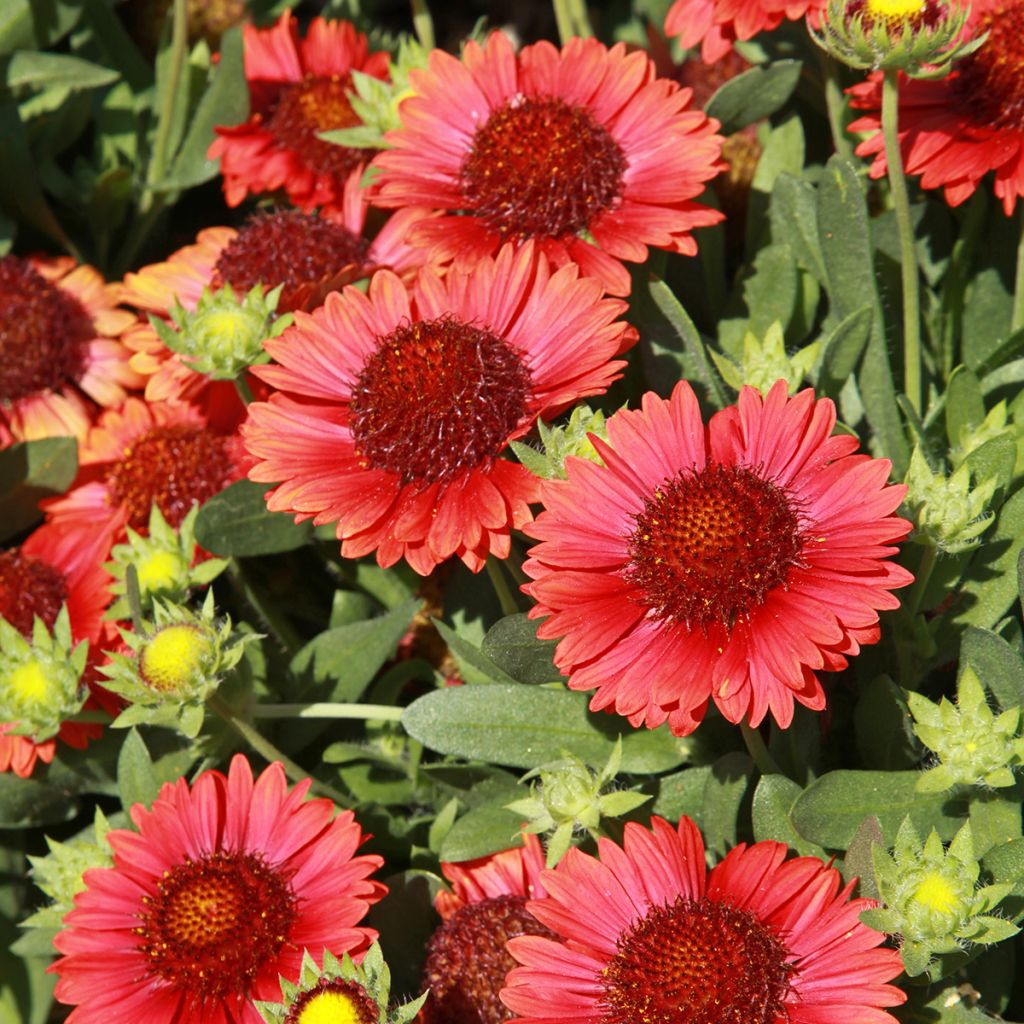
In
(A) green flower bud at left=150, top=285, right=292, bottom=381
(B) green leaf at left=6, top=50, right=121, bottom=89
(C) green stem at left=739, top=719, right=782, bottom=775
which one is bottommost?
(C) green stem at left=739, top=719, right=782, bottom=775

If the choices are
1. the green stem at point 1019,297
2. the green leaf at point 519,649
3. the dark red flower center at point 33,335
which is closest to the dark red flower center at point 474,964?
the green leaf at point 519,649

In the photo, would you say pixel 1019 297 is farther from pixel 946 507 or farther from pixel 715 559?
pixel 715 559

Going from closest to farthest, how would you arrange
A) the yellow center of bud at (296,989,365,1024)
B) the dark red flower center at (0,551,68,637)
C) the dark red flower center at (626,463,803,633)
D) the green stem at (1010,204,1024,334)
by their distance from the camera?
the yellow center of bud at (296,989,365,1024), the dark red flower center at (626,463,803,633), the green stem at (1010,204,1024,334), the dark red flower center at (0,551,68,637)

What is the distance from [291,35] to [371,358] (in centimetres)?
122

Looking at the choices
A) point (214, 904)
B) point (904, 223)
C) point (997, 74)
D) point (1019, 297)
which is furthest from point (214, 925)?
point (997, 74)

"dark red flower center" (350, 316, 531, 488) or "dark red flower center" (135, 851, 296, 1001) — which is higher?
"dark red flower center" (350, 316, 531, 488)

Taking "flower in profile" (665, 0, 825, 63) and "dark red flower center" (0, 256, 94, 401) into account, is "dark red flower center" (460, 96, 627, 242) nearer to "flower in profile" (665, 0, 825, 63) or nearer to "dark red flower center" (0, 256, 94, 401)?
"flower in profile" (665, 0, 825, 63)

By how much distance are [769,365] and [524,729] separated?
0.62 meters

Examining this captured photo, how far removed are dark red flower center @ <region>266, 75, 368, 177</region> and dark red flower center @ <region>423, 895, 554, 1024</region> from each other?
4.82 ft

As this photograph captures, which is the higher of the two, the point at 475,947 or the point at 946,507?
the point at 946,507

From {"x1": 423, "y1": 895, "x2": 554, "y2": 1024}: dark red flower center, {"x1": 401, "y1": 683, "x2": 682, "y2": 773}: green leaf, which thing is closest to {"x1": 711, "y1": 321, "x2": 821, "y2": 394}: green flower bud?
{"x1": 401, "y1": 683, "x2": 682, "y2": 773}: green leaf

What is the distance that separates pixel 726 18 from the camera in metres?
2.12

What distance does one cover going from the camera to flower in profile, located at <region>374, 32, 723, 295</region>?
78.0 inches

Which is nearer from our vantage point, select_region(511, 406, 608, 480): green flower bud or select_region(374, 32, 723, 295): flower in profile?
select_region(511, 406, 608, 480): green flower bud
